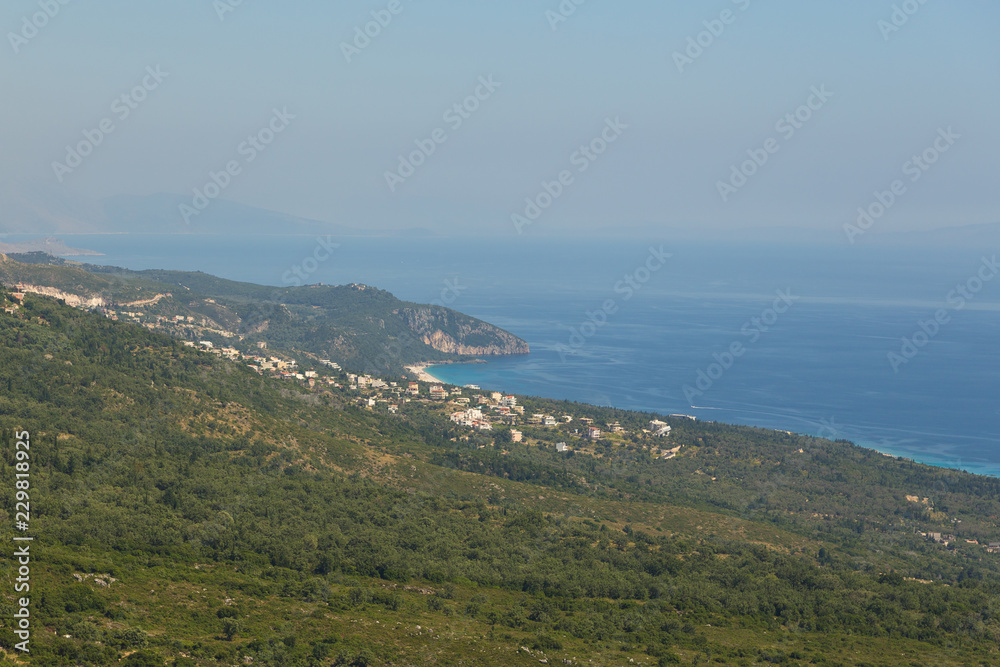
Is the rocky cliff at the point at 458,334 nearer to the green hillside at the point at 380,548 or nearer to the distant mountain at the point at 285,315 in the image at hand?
the distant mountain at the point at 285,315

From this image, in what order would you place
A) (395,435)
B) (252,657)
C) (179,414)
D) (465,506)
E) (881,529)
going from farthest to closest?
(395,435) < (881,529) < (179,414) < (465,506) < (252,657)

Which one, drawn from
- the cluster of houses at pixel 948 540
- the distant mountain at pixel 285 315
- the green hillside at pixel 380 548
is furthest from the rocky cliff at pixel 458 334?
the cluster of houses at pixel 948 540

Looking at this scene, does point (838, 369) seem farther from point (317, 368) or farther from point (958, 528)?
point (317, 368)

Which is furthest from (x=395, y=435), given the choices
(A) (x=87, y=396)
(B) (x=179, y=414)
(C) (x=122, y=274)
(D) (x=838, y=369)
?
(C) (x=122, y=274)

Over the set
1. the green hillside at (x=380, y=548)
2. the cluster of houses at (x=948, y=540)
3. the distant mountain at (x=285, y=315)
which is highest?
the distant mountain at (x=285, y=315)

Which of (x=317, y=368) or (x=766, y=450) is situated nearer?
(x=766, y=450)

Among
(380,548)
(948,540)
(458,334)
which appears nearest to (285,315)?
(458,334)
